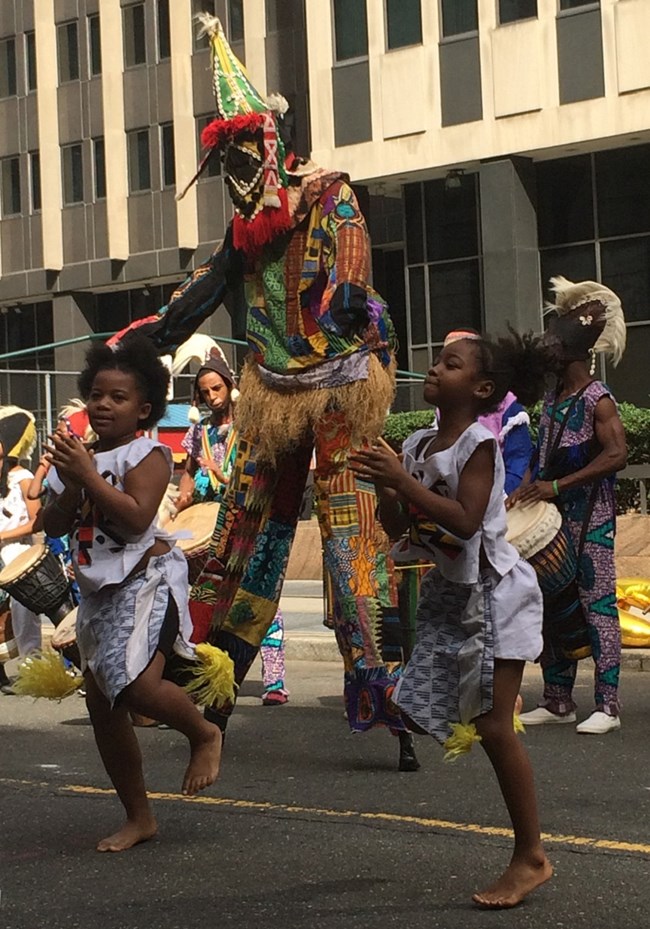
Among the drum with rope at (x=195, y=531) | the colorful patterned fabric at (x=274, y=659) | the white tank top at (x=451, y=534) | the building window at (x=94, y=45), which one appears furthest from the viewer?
the building window at (x=94, y=45)

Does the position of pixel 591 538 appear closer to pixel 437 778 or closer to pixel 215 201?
pixel 437 778

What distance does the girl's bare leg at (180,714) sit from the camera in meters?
5.42

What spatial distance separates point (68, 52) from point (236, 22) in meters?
6.29

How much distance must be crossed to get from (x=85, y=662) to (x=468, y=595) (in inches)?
51.9

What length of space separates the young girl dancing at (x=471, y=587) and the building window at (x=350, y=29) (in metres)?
27.7

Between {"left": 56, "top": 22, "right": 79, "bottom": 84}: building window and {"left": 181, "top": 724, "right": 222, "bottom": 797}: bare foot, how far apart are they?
3842 cm

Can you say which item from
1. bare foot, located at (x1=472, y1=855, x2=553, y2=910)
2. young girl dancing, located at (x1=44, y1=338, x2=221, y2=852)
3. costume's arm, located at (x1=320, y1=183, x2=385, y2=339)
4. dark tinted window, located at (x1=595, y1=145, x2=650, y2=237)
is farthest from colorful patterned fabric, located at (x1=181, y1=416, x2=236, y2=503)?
dark tinted window, located at (x1=595, y1=145, x2=650, y2=237)

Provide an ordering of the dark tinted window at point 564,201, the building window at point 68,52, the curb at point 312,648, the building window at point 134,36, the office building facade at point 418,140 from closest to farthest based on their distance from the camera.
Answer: the curb at point 312,648
the office building facade at point 418,140
the dark tinted window at point 564,201
the building window at point 134,36
the building window at point 68,52

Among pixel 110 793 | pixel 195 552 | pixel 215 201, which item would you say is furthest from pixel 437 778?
pixel 215 201

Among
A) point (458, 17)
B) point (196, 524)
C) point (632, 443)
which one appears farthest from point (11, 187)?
point (196, 524)

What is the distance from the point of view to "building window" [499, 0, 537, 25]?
29.6m

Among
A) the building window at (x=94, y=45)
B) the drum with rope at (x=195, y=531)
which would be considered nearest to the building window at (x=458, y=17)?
the building window at (x=94, y=45)

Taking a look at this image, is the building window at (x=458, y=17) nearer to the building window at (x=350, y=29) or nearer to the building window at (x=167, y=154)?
the building window at (x=350, y=29)

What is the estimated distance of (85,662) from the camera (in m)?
5.58
